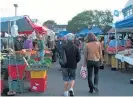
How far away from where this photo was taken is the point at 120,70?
18.8 m

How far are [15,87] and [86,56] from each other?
2379 millimetres

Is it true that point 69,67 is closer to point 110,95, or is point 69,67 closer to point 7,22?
point 110,95

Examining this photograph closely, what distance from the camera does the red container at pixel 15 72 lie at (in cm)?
1152

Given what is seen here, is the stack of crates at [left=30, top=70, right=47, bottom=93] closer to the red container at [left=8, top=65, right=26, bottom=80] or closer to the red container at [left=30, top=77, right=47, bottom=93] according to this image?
the red container at [left=30, top=77, right=47, bottom=93]

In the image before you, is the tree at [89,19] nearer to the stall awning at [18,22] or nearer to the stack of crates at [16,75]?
the stall awning at [18,22]

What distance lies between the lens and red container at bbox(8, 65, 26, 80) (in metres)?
11.5

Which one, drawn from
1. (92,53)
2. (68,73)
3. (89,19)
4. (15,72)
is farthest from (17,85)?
(89,19)

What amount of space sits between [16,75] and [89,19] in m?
111

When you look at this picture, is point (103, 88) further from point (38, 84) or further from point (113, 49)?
point (113, 49)

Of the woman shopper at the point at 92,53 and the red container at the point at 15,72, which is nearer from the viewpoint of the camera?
the woman shopper at the point at 92,53

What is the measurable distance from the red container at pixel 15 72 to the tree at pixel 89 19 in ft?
341

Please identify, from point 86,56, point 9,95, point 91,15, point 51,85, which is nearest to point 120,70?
point 51,85

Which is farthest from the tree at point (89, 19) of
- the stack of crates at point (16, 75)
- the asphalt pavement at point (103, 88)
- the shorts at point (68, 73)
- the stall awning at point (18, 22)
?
the shorts at point (68, 73)

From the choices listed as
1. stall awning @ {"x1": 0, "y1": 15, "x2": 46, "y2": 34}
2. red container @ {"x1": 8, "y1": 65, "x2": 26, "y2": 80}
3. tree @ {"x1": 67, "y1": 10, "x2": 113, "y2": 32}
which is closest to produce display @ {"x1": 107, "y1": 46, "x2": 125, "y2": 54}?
stall awning @ {"x1": 0, "y1": 15, "x2": 46, "y2": 34}
